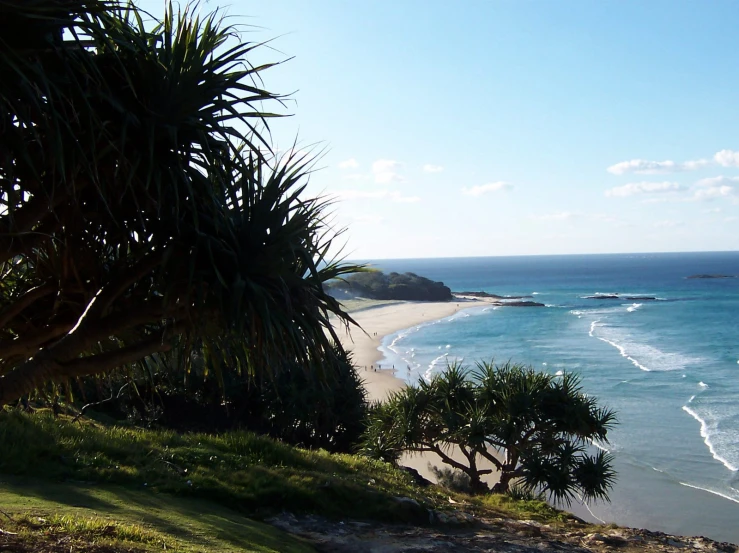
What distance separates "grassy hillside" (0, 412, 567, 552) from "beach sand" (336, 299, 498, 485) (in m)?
2.51

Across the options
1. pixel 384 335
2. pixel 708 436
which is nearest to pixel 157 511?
pixel 708 436

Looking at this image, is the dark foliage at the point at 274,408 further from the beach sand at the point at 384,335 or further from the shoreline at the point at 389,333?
the beach sand at the point at 384,335

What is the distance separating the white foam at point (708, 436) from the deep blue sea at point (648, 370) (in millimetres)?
38

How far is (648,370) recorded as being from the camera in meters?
45.2

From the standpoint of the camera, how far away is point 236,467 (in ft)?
33.0

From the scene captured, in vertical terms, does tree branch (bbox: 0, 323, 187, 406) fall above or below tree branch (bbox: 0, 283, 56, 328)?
below

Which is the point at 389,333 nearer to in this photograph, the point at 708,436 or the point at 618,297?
the point at 708,436

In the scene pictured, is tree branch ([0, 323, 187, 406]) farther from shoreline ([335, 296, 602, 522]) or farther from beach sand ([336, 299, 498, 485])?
beach sand ([336, 299, 498, 485])

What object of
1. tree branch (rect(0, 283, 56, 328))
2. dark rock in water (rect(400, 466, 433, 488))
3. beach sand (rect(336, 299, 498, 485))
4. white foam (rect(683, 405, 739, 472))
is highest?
tree branch (rect(0, 283, 56, 328))

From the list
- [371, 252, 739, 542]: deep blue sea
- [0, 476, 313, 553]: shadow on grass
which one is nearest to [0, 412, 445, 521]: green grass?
[0, 476, 313, 553]: shadow on grass

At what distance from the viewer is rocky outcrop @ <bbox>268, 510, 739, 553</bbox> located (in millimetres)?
7955

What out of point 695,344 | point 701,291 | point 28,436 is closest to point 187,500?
point 28,436

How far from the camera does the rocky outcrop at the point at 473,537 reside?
796cm

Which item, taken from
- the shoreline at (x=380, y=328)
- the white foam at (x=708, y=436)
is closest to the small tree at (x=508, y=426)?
the shoreline at (x=380, y=328)
